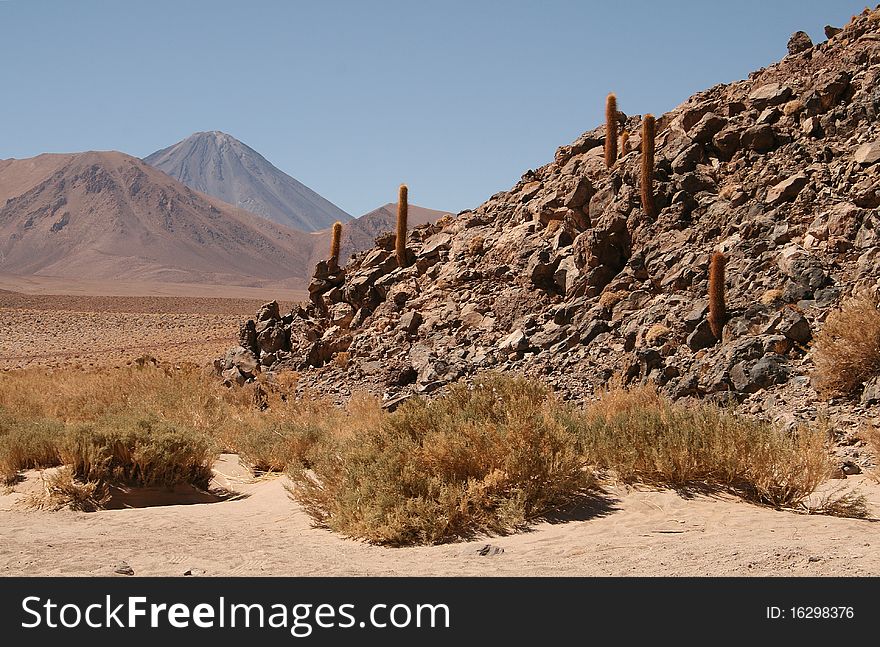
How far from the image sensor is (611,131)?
19016mm

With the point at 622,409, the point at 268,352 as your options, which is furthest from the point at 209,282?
the point at 622,409

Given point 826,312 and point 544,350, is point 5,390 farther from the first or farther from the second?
point 826,312

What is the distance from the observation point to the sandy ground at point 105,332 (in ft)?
110

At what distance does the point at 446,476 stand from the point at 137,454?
4351 millimetres

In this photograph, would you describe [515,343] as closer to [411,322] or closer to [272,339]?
[411,322]

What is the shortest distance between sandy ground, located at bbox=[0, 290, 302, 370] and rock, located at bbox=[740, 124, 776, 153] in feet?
64.9

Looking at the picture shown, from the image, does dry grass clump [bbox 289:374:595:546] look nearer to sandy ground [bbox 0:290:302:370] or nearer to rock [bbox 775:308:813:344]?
rock [bbox 775:308:813:344]

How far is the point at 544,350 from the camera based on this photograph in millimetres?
15664

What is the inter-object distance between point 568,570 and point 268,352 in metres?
15.1

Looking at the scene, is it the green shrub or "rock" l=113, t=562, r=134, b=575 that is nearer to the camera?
"rock" l=113, t=562, r=134, b=575

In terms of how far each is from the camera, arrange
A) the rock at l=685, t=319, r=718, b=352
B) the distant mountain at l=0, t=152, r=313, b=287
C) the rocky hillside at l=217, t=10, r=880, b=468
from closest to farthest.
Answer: the rocky hillside at l=217, t=10, r=880, b=468 → the rock at l=685, t=319, r=718, b=352 → the distant mountain at l=0, t=152, r=313, b=287

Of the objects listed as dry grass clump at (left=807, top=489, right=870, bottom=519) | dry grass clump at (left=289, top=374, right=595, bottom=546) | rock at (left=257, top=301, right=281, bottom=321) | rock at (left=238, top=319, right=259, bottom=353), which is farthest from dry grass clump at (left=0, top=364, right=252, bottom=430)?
dry grass clump at (left=807, top=489, right=870, bottom=519)

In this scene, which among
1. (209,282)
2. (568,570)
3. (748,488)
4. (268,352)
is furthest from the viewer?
(209,282)

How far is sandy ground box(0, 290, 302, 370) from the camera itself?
33594mm
